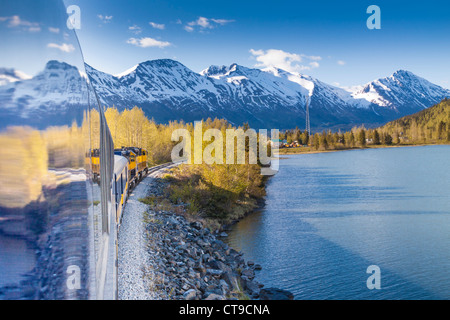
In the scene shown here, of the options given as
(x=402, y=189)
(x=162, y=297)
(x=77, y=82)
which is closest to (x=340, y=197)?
(x=402, y=189)

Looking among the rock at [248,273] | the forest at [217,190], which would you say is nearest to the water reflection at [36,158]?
the rock at [248,273]

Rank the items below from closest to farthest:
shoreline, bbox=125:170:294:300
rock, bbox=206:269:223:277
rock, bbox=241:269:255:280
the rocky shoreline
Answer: shoreline, bbox=125:170:294:300 < the rocky shoreline < rock, bbox=206:269:223:277 < rock, bbox=241:269:255:280

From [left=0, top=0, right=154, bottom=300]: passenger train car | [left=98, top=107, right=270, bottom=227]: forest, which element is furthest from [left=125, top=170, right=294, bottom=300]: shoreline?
[left=0, top=0, right=154, bottom=300]: passenger train car

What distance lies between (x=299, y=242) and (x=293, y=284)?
5.67 metres

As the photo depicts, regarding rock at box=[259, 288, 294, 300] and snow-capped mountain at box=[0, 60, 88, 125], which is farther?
rock at box=[259, 288, 294, 300]

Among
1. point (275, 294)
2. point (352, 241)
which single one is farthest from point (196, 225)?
point (352, 241)

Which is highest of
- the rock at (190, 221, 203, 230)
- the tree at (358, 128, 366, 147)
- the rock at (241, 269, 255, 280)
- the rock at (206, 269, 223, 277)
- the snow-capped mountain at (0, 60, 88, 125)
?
the tree at (358, 128, 366, 147)

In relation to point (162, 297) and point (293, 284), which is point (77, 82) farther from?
point (293, 284)

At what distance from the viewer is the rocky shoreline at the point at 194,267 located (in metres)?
11.6

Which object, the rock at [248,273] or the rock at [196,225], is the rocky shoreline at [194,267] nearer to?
the rock at [248,273]

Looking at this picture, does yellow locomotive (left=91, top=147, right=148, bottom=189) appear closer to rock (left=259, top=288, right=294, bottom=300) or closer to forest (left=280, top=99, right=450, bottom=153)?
rock (left=259, top=288, right=294, bottom=300)

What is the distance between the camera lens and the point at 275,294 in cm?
1429

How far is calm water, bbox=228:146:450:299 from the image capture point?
51.0ft

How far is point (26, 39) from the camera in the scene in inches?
75.7
